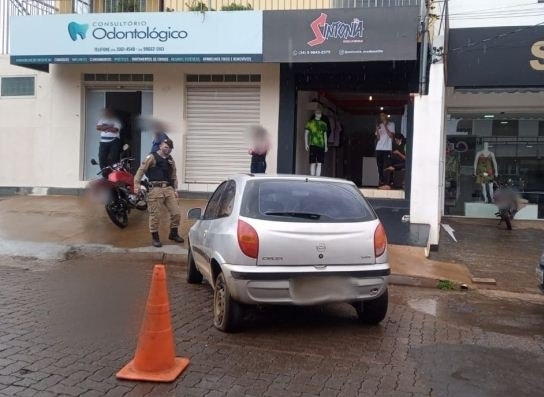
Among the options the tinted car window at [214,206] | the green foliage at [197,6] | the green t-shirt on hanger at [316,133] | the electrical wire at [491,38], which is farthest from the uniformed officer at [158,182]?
the electrical wire at [491,38]

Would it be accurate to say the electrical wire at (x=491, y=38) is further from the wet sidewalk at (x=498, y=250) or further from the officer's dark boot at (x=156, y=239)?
the officer's dark boot at (x=156, y=239)

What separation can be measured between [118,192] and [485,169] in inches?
418

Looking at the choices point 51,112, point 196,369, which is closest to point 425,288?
point 196,369

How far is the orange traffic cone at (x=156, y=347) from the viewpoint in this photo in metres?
4.62

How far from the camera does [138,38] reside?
13703 millimetres

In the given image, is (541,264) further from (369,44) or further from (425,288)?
(369,44)

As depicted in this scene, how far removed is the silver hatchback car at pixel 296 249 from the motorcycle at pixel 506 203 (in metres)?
9.83

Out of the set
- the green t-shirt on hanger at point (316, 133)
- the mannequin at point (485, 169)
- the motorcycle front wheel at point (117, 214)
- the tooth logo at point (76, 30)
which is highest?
the tooth logo at point (76, 30)

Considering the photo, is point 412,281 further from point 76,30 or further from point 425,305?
point 76,30

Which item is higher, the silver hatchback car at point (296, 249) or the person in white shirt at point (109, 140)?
the person in white shirt at point (109, 140)

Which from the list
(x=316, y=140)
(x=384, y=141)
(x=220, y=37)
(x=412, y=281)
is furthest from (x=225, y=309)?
(x=384, y=141)

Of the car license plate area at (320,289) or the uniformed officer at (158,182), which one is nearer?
the car license plate area at (320,289)

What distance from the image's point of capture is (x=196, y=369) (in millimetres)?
4859

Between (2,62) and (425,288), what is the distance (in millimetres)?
13081
